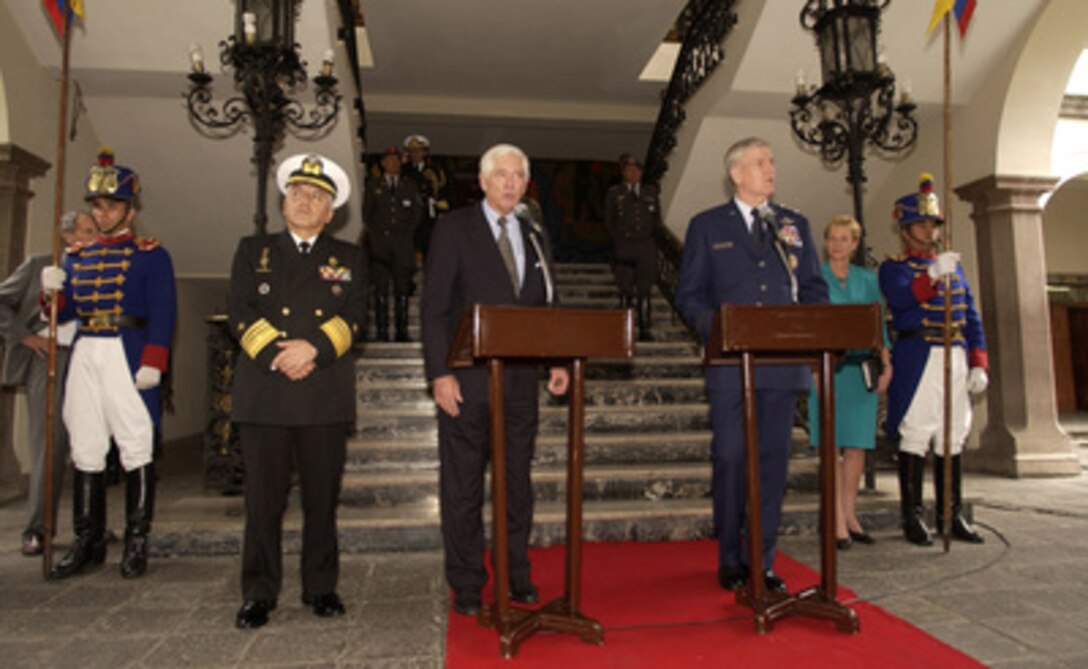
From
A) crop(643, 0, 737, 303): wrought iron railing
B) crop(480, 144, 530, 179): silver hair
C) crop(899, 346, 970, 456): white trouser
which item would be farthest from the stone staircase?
crop(480, 144, 530, 179): silver hair

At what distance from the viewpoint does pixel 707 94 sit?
23.5 feet

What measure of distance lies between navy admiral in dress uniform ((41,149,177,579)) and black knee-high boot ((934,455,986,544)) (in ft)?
13.2

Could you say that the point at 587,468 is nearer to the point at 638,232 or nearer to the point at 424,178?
the point at 638,232

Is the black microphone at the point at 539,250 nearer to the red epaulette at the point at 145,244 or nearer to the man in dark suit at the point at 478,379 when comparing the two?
the man in dark suit at the point at 478,379

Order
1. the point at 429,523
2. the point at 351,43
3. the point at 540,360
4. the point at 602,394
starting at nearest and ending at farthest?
the point at 540,360
the point at 429,523
the point at 602,394
the point at 351,43

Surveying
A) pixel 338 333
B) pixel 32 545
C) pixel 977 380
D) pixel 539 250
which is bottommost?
pixel 32 545

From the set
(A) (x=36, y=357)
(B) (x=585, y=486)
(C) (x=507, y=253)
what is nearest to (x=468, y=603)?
(C) (x=507, y=253)

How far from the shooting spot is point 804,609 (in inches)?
98.7

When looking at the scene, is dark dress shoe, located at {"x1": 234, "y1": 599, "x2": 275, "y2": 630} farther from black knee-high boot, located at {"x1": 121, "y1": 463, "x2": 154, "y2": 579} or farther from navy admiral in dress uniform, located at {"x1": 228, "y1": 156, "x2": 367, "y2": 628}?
black knee-high boot, located at {"x1": 121, "y1": 463, "x2": 154, "y2": 579}

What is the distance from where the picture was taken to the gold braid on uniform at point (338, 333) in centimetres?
265

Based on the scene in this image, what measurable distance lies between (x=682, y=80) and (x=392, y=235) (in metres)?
3.68

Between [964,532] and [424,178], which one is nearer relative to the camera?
[964,532]

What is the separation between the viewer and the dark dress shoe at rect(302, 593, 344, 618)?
267 centimetres

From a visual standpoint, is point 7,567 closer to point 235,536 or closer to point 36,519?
point 36,519
